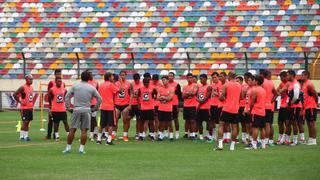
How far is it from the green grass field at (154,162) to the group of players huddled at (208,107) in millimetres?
787

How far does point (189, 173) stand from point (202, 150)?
5932 millimetres

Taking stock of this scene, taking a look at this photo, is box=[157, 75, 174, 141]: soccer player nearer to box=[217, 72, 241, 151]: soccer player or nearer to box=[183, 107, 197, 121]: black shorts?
box=[183, 107, 197, 121]: black shorts

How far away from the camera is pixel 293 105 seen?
24500mm

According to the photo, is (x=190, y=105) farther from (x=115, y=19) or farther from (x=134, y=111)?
(x=115, y=19)

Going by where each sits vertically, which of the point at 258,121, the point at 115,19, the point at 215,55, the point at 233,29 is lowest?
the point at 258,121

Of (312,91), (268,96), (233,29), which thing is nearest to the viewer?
(268,96)

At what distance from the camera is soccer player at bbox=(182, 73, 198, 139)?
28.0 metres

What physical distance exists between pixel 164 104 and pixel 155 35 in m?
22.5

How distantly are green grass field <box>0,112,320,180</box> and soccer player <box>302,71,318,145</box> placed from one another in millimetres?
735

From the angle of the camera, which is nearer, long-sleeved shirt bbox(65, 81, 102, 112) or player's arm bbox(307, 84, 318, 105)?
long-sleeved shirt bbox(65, 81, 102, 112)

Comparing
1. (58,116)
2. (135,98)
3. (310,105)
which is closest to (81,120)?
(58,116)

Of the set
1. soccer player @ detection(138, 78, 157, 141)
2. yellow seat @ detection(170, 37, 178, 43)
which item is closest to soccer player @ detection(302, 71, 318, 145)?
soccer player @ detection(138, 78, 157, 141)

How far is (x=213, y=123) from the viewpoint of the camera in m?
27.0

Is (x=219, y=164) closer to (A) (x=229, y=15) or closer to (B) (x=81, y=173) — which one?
(B) (x=81, y=173)
